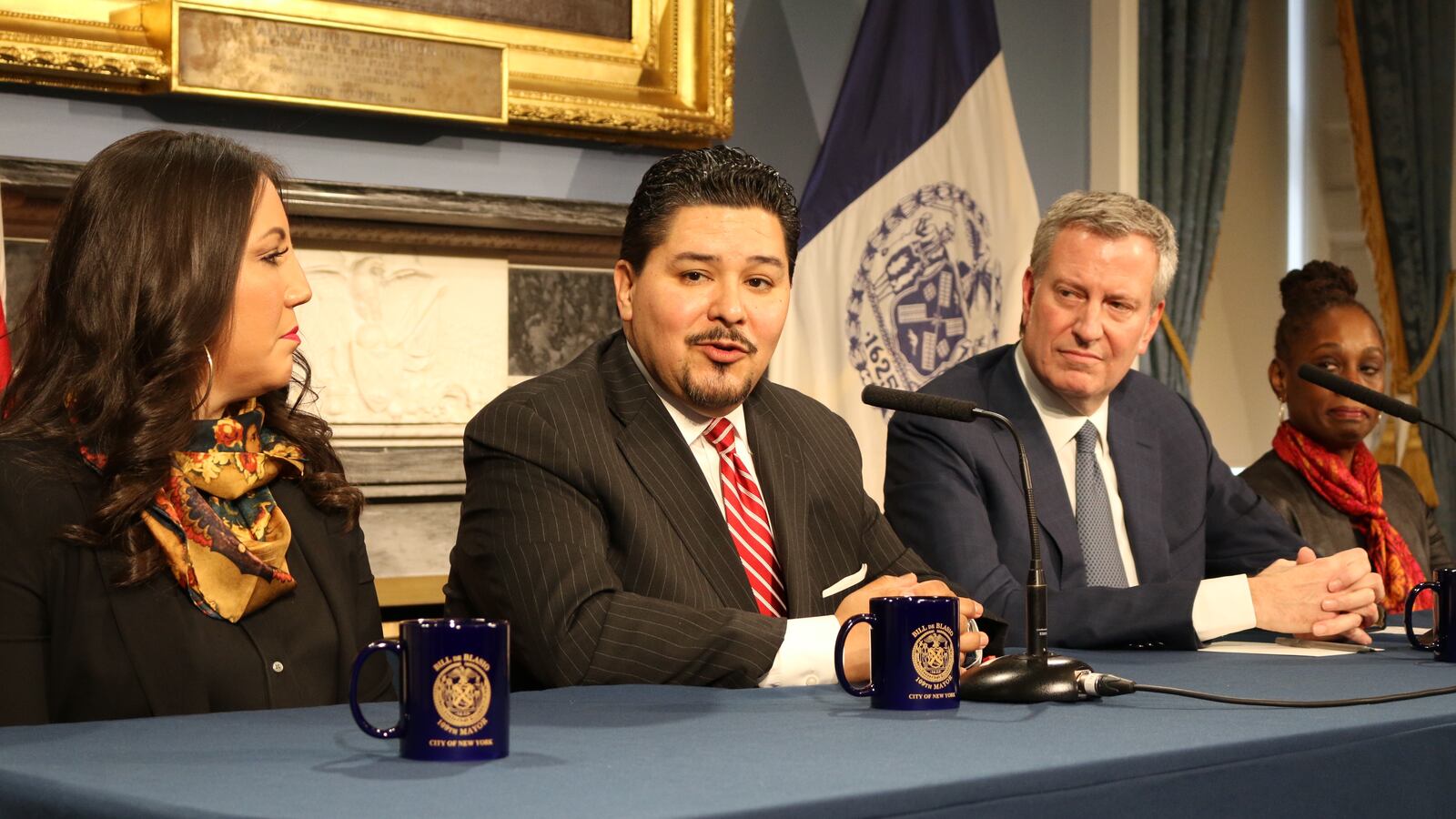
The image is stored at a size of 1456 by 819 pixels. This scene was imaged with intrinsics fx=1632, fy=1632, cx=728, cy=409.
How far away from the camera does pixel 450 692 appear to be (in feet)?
4.09

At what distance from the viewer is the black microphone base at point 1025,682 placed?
1.63 metres

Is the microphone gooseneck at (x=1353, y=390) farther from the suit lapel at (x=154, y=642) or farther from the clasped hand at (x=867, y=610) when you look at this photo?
the suit lapel at (x=154, y=642)

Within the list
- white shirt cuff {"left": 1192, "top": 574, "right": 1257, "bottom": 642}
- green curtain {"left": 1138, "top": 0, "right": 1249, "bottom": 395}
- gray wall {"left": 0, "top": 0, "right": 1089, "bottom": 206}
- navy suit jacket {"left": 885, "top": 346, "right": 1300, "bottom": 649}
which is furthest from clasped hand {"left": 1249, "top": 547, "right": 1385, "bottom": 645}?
green curtain {"left": 1138, "top": 0, "right": 1249, "bottom": 395}

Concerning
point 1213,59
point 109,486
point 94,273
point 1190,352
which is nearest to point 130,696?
point 109,486

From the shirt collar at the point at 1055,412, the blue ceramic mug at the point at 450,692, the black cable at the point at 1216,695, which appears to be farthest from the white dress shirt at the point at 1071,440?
the blue ceramic mug at the point at 450,692

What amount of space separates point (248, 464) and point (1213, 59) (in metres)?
4.08

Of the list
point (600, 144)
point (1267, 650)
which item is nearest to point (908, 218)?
point (600, 144)

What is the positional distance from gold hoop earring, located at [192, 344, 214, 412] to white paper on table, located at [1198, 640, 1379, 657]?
4.58 ft

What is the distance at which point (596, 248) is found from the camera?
3932 mm

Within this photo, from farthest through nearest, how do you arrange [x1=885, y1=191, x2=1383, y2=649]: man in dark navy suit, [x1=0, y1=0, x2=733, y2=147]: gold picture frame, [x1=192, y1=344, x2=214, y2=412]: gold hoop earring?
[x1=0, y1=0, x2=733, y2=147]: gold picture frame
[x1=885, y1=191, x2=1383, y2=649]: man in dark navy suit
[x1=192, y1=344, x2=214, y2=412]: gold hoop earring

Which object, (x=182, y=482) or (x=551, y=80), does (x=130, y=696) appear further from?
(x=551, y=80)

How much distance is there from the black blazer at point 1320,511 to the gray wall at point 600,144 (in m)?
1.32

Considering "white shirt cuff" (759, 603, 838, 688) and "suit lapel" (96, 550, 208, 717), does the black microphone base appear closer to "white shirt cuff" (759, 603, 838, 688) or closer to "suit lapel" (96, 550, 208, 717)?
"white shirt cuff" (759, 603, 838, 688)

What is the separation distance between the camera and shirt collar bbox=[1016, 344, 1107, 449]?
2.92 metres
